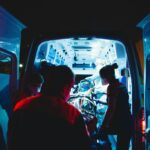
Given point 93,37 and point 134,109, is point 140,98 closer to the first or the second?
point 134,109

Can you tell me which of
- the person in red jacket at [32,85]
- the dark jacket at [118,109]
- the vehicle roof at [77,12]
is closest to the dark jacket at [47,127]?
the person in red jacket at [32,85]

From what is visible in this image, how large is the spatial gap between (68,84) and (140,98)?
5.57 feet

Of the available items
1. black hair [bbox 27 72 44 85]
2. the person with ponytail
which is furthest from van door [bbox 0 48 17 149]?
the person with ponytail

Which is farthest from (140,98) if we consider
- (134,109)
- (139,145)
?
(139,145)

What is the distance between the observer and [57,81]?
104 inches

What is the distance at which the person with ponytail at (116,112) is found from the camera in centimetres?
473

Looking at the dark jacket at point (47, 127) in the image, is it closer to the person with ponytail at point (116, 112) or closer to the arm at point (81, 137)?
the arm at point (81, 137)

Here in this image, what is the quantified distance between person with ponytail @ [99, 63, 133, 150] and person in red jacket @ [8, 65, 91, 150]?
7.16 ft

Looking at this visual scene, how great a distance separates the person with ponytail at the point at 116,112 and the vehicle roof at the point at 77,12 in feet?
38.5

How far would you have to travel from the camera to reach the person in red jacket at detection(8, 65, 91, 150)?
246cm

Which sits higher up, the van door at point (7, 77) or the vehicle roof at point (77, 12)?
the vehicle roof at point (77, 12)

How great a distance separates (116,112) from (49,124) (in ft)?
7.87

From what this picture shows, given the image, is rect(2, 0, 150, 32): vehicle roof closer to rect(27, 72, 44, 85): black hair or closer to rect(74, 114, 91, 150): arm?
rect(27, 72, 44, 85): black hair

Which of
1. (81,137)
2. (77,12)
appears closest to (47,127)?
(81,137)
